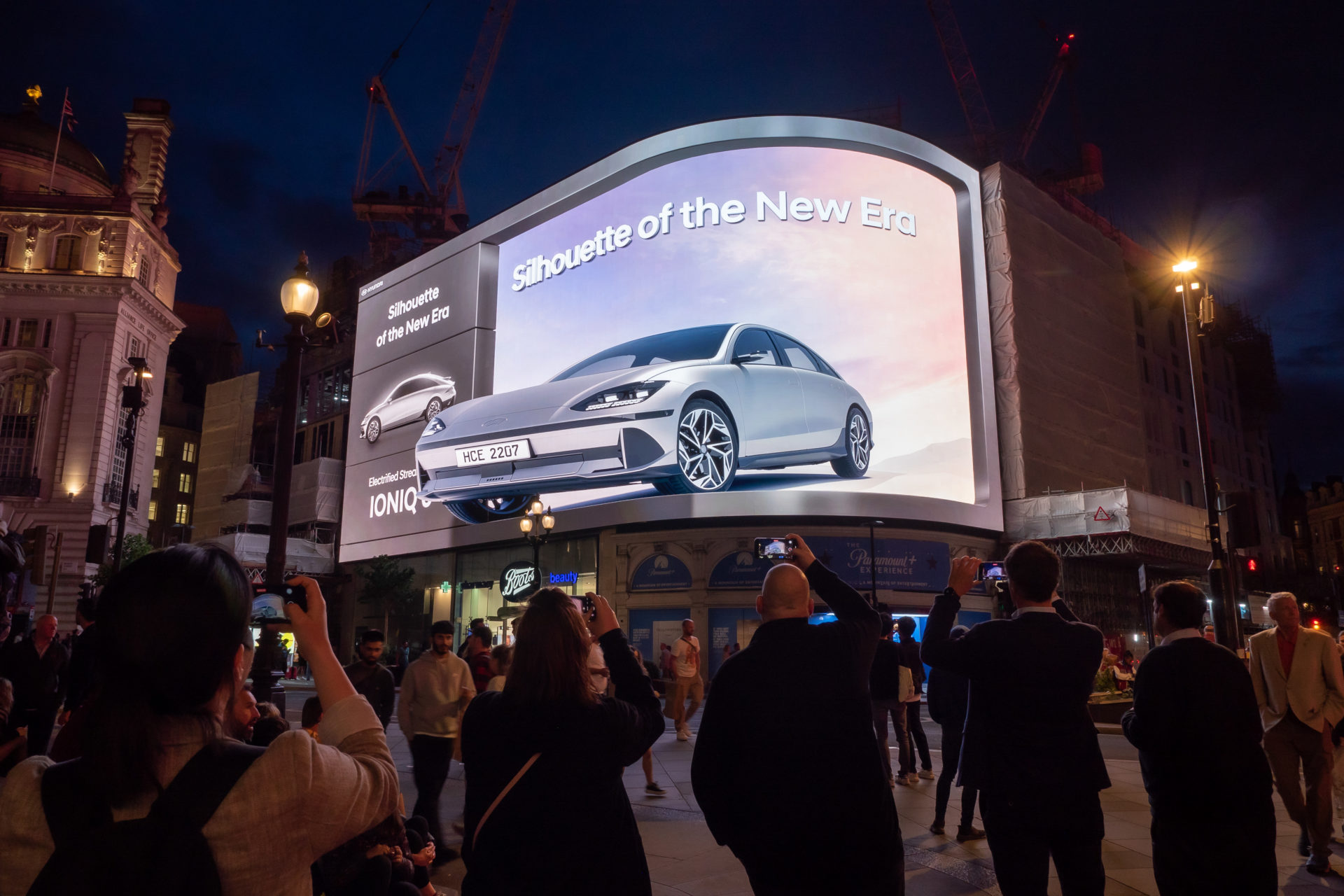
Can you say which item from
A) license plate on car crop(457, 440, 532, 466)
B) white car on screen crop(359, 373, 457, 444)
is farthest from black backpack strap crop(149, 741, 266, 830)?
white car on screen crop(359, 373, 457, 444)

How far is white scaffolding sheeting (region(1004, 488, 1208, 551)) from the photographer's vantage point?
1046 inches

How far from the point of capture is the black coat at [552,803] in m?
2.52

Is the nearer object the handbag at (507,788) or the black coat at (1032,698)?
the handbag at (507,788)

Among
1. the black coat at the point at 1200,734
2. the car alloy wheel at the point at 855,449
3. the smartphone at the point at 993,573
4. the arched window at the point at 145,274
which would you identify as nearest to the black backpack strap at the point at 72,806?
the black coat at the point at 1200,734

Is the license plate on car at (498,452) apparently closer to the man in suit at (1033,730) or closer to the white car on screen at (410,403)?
the white car on screen at (410,403)

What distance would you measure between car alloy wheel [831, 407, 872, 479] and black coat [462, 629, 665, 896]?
1915 centimetres

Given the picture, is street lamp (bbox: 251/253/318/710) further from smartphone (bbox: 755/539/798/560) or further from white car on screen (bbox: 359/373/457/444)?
white car on screen (bbox: 359/373/457/444)

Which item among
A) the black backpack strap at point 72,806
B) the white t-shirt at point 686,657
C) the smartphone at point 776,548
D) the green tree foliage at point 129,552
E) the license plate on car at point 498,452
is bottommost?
the white t-shirt at point 686,657

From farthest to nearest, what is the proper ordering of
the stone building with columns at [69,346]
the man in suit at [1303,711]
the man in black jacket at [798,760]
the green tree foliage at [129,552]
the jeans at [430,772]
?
the stone building with columns at [69,346], the green tree foliage at [129,552], the jeans at [430,772], the man in suit at [1303,711], the man in black jacket at [798,760]

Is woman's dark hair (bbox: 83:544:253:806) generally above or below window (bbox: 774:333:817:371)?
below

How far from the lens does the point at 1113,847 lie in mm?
6273

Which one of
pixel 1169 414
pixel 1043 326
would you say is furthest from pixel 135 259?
pixel 1169 414

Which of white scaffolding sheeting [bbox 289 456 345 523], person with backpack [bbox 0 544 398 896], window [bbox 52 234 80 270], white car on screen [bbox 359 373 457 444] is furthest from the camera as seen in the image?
white scaffolding sheeting [bbox 289 456 345 523]

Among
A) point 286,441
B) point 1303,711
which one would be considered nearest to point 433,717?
point 286,441
